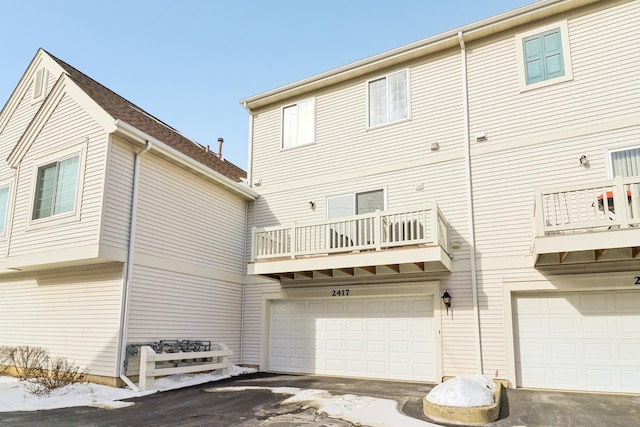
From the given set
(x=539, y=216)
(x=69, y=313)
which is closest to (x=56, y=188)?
(x=69, y=313)

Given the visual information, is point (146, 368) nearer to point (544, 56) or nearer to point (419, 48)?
point (419, 48)

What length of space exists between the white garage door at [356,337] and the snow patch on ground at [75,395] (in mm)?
2763

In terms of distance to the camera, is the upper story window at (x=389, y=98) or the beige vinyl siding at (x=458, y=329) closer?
the beige vinyl siding at (x=458, y=329)

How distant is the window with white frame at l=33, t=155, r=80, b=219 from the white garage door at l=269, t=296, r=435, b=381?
5953 millimetres

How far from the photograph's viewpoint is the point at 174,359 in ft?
30.4

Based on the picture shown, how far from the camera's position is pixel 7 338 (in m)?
11.4

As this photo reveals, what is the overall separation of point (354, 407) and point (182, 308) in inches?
209

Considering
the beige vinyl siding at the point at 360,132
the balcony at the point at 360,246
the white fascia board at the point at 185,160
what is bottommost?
the balcony at the point at 360,246

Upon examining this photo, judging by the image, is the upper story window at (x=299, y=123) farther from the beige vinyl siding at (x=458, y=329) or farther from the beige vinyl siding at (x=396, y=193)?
the beige vinyl siding at (x=458, y=329)

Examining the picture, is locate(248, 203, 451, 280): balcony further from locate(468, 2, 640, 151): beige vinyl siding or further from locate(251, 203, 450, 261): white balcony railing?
locate(468, 2, 640, 151): beige vinyl siding

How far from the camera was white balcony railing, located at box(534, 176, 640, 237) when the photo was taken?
22.4ft

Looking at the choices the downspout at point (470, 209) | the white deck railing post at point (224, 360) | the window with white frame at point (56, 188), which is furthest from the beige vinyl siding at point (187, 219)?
the downspout at point (470, 209)

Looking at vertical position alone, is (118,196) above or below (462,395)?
above

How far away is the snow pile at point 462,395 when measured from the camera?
6166 millimetres
